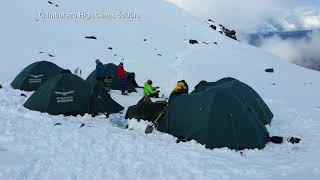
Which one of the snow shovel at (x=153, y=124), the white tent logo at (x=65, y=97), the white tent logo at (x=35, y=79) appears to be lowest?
the snow shovel at (x=153, y=124)

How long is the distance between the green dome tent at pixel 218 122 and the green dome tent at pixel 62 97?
4.71 meters

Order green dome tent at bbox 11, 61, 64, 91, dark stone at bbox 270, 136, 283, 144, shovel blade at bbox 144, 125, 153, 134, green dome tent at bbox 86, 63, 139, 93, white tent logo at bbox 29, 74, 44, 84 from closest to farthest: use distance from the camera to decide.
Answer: dark stone at bbox 270, 136, 283, 144
shovel blade at bbox 144, 125, 153, 134
green dome tent at bbox 11, 61, 64, 91
white tent logo at bbox 29, 74, 44, 84
green dome tent at bbox 86, 63, 139, 93

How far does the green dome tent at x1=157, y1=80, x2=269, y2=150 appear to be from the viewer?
1480cm

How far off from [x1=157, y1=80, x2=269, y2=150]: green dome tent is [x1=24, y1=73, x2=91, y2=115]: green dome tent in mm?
4711

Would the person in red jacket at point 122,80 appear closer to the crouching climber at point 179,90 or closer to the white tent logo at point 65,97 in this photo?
the white tent logo at point 65,97

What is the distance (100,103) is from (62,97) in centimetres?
164

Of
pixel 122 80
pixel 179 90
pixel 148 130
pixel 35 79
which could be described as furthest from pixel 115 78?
pixel 148 130

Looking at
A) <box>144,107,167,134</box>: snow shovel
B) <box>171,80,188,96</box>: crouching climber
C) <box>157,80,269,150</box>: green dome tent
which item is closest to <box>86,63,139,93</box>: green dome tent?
<box>171,80,188,96</box>: crouching climber

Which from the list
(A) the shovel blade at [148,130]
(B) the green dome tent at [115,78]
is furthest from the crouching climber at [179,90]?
(B) the green dome tent at [115,78]

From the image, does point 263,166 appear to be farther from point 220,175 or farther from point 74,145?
point 74,145

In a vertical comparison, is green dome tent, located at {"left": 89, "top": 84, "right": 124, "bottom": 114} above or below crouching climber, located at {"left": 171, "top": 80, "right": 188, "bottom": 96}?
below

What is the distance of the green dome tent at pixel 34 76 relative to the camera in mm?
24078

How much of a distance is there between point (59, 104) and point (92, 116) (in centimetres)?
145

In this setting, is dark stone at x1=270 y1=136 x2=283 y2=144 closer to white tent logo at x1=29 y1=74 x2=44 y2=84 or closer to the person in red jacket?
the person in red jacket
